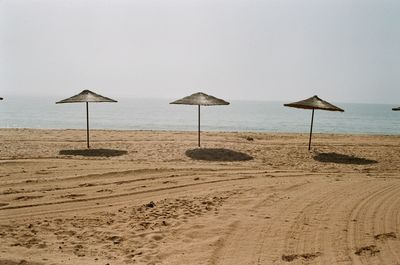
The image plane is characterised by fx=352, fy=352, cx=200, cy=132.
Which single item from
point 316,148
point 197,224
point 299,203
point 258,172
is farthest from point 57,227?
point 316,148

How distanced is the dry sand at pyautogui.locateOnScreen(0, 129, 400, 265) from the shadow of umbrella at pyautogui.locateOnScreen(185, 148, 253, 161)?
1.19 ft

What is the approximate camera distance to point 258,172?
372 inches

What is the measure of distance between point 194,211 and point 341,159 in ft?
26.1

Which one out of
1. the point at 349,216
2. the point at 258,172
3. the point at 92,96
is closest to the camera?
the point at 349,216

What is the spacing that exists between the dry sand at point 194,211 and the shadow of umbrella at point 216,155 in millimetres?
363

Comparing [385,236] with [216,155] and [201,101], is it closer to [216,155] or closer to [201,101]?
Answer: [216,155]

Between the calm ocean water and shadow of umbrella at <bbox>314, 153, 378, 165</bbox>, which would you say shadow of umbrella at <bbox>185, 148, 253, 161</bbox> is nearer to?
shadow of umbrella at <bbox>314, 153, 378, 165</bbox>

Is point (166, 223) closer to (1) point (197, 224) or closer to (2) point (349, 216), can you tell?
(1) point (197, 224)

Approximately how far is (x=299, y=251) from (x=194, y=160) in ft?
22.5

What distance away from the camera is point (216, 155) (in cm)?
1209

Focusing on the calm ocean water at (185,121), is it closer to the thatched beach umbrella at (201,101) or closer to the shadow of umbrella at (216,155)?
the thatched beach umbrella at (201,101)

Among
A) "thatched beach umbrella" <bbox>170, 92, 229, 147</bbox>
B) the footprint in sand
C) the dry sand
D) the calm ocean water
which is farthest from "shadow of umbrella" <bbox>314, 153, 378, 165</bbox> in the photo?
the calm ocean water

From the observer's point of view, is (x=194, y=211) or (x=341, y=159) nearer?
(x=194, y=211)

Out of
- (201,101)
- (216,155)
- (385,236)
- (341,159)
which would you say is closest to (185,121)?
(201,101)
